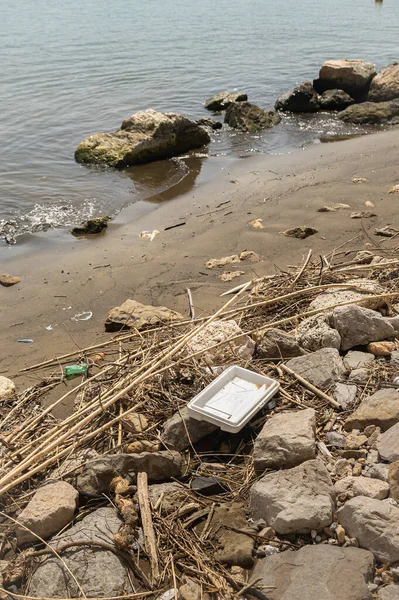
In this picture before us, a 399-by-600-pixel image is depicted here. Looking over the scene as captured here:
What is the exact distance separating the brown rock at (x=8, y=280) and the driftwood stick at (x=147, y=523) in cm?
A: 449

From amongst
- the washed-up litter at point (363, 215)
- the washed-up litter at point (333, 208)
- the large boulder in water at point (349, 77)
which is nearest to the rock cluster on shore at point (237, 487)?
the washed-up litter at point (363, 215)

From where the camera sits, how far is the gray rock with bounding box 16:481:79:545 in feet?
9.64

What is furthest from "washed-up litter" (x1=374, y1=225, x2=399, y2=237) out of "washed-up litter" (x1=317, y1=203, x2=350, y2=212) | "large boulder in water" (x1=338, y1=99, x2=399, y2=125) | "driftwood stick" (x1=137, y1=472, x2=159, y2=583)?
"large boulder in water" (x1=338, y1=99, x2=399, y2=125)

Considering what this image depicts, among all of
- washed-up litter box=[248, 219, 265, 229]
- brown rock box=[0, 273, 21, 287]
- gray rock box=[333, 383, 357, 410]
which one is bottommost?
brown rock box=[0, 273, 21, 287]

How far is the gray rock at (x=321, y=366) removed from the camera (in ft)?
12.6

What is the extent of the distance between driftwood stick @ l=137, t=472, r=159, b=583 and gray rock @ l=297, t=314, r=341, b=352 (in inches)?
63.9

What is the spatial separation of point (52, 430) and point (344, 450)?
5.56 feet

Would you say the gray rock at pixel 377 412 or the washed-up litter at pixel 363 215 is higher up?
the gray rock at pixel 377 412

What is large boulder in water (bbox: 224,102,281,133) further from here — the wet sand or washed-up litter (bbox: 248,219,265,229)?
washed-up litter (bbox: 248,219,265,229)

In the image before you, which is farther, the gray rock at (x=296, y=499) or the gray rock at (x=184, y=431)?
the gray rock at (x=184, y=431)

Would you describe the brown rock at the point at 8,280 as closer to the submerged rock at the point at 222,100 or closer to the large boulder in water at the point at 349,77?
the submerged rock at the point at 222,100

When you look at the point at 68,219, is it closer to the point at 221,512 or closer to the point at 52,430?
Result: the point at 52,430

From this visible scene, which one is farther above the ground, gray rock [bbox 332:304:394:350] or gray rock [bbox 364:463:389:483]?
gray rock [bbox 332:304:394:350]

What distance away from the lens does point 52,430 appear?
11.6 feet
